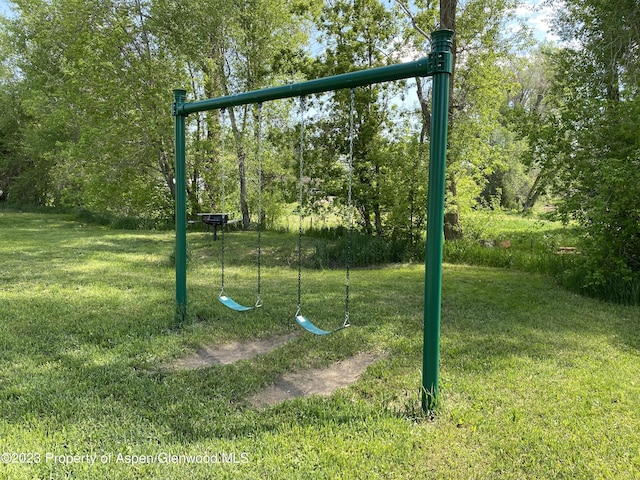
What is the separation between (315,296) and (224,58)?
33.4 ft

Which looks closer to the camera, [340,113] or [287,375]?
[287,375]

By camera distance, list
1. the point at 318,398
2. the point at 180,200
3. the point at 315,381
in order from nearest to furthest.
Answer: the point at 318,398, the point at 315,381, the point at 180,200

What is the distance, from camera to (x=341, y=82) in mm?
2891

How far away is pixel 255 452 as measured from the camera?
222cm

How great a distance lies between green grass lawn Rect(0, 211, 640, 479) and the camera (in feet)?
7.05

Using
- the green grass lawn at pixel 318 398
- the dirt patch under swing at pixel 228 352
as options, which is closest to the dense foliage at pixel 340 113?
the green grass lawn at pixel 318 398

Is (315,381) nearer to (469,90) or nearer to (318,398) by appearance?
(318,398)

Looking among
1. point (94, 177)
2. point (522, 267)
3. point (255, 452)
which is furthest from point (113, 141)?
point (255, 452)

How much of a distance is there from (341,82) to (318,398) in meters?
1.95

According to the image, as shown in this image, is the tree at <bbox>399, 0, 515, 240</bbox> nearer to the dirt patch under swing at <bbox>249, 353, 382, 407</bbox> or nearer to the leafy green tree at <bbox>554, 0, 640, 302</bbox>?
the leafy green tree at <bbox>554, 0, 640, 302</bbox>

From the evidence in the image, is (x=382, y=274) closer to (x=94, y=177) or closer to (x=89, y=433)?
(x=89, y=433)

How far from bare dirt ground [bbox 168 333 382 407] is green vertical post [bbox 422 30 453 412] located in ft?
2.16
